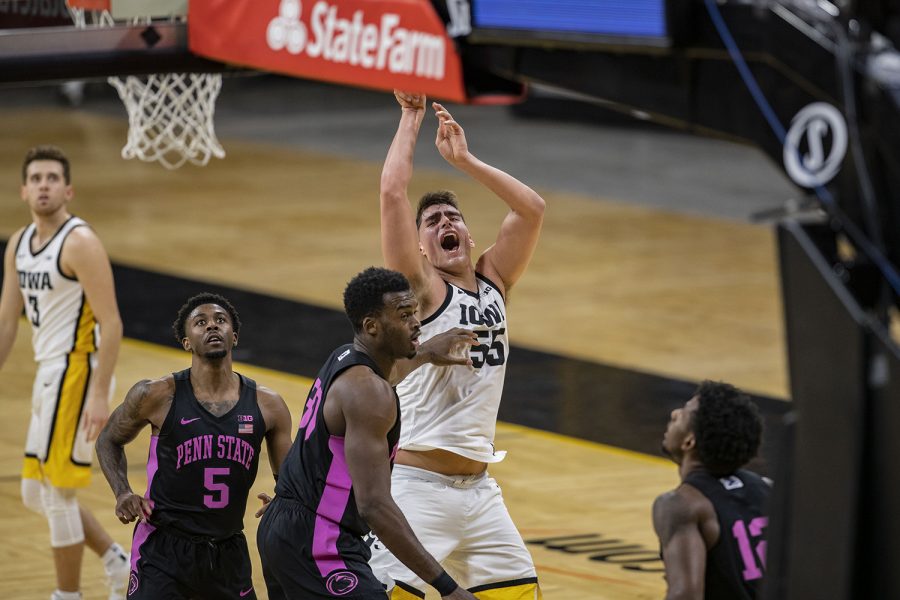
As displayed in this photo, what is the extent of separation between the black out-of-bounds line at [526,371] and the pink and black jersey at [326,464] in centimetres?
472

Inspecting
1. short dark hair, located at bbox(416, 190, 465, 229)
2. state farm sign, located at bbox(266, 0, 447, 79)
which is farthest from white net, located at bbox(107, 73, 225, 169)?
short dark hair, located at bbox(416, 190, 465, 229)

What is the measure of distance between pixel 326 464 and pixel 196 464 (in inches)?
30.4

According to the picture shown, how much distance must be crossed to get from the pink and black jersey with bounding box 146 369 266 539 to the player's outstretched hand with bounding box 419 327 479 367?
0.76 metres

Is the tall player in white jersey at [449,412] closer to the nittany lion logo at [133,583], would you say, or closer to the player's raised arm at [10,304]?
the nittany lion logo at [133,583]

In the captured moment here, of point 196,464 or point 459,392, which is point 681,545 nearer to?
point 459,392

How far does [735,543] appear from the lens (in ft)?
15.8

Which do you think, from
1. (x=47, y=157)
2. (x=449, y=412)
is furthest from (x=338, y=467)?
(x=47, y=157)

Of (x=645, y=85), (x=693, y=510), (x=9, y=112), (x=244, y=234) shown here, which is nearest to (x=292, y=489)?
(x=693, y=510)

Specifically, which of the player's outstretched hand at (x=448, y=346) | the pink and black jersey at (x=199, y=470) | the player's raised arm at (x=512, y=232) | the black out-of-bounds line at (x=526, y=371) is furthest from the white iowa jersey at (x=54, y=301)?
the black out-of-bounds line at (x=526, y=371)

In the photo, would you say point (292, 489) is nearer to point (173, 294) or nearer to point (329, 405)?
point (329, 405)

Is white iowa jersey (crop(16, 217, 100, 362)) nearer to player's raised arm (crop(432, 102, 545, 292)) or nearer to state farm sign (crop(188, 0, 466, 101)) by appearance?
state farm sign (crop(188, 0, 466, 101))

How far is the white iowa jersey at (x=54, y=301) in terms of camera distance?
7688mm

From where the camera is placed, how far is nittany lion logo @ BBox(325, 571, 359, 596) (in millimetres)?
5387

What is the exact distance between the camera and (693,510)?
4.77m
